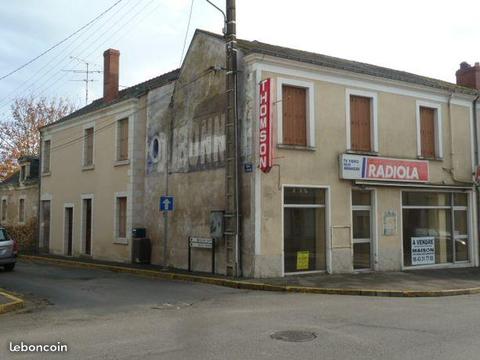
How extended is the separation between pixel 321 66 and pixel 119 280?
28.8ft

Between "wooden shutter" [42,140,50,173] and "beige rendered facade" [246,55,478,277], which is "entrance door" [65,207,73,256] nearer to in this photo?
"wooden shutter" [42,140,50,173]

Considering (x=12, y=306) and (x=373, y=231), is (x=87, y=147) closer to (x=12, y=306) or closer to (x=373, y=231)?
(x=373, y=231)

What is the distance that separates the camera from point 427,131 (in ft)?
63.9

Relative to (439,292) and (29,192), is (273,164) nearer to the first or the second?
(439,292)

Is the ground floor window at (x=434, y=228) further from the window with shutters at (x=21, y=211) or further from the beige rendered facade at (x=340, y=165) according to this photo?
the window with shutters at (x=21, y=211)

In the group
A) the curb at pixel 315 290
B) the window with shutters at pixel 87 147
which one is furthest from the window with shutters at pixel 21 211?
the curb at pixel 315 290

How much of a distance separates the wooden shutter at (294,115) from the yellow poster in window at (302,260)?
10.7 ft

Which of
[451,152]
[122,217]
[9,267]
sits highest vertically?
[451,152]

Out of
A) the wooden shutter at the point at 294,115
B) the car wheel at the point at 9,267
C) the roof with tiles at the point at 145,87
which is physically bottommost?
the car wheel at the point at 9,267

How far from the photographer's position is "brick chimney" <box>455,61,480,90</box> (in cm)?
2269

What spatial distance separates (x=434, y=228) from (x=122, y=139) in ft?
41.7

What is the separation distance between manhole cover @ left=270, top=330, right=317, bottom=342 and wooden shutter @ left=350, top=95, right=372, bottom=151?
33.2 ft

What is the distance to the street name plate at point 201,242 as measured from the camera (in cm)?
1698

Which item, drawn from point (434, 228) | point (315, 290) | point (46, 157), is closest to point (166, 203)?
point (315, 290)
